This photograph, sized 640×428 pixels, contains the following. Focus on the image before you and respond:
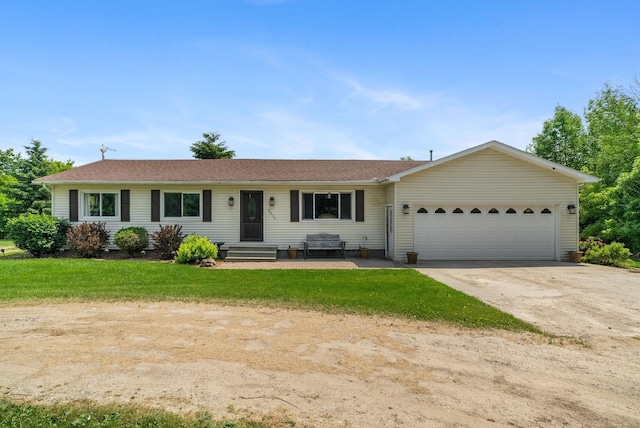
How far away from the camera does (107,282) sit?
8672 millimetres

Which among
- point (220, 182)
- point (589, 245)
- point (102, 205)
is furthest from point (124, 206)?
point (589, 245)

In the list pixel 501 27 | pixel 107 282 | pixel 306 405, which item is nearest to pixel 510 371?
pixel 306 405

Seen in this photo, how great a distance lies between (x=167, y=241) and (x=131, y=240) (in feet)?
4.70

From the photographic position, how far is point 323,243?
1418 cm

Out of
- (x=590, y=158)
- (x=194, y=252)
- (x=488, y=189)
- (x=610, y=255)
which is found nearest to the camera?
(x=194, y=252)

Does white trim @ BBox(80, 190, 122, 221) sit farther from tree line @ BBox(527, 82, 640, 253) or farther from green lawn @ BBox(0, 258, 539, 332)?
tree line @ BBox(527, 82, 640, 253)

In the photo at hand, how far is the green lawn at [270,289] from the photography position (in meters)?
6.35

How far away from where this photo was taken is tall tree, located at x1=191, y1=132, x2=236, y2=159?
37281mm

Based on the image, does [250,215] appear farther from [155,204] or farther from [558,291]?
[558,291]

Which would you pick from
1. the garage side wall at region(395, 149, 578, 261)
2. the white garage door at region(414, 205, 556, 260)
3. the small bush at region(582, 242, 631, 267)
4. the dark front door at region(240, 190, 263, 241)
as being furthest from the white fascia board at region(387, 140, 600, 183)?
the dark front door at region(240, 190, 263, 241)

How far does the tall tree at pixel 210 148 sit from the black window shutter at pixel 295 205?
80.8 feet

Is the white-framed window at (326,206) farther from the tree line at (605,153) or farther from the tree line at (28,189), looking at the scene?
the tree line at (28,189)

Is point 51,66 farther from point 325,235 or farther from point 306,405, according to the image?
point 306,405

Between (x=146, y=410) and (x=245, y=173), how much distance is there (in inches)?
507
